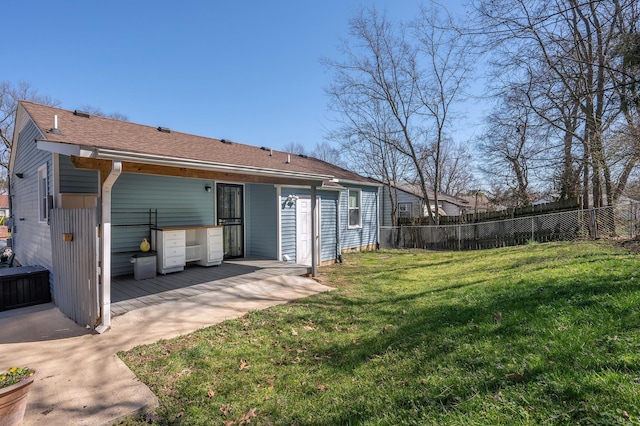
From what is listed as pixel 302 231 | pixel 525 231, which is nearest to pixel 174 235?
pixel 302 231

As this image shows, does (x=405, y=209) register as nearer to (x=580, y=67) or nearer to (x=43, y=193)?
(x=580, y=67)

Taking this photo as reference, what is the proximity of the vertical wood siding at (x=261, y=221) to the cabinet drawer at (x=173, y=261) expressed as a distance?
234cm

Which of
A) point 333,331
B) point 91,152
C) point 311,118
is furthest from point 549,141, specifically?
point 91,152

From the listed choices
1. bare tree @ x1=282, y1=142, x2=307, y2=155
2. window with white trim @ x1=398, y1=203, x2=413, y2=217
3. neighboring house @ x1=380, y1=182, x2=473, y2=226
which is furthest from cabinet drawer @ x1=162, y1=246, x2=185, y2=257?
bare tree @ x1=282, y1=142, x2=307, y2=155

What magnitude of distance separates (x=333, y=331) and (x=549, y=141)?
13.2m

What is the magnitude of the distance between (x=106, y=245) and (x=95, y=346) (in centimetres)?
124

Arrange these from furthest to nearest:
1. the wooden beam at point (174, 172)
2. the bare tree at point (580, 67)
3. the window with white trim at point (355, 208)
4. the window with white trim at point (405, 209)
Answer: the window with white trim at point (405, 209)
the window with white trim at point (355, 208)
the bare tree at point (580, 67)
the wooden beam at point (174, 172)

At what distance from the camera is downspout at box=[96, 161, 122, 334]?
3.81m

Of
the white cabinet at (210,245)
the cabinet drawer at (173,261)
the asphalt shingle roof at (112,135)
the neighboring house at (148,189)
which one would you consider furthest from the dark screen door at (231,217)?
the asphalt shingle roof at (112,135)

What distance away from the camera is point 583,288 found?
382 cm

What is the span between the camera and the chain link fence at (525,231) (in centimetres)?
883

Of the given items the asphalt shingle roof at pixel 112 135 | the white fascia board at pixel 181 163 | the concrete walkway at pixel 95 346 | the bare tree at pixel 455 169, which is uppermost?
the bare tree at pixel 455 169

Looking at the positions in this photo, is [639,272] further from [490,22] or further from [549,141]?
[549,141]

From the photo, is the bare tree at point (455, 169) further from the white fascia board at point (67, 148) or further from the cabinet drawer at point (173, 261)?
the white fascia board at point (67, 148)
